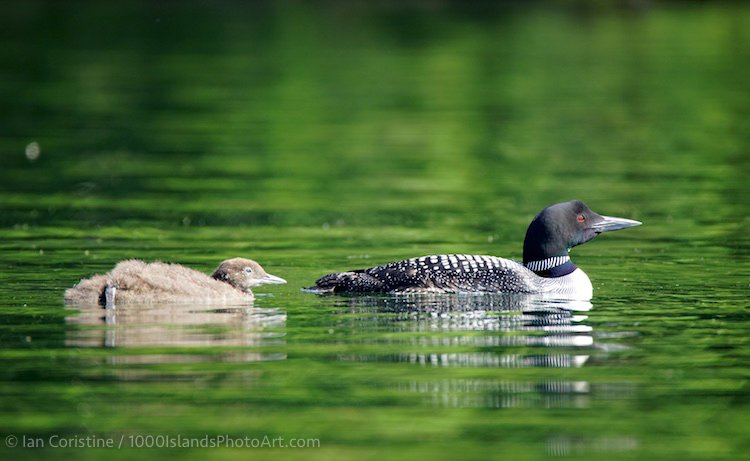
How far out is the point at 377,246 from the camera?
1378 cm

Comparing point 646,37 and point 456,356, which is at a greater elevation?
point 646,37

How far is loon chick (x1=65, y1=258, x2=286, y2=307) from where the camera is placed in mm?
10711

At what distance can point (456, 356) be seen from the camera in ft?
31.0

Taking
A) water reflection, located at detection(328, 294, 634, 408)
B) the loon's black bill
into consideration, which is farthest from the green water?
the loon's black bill

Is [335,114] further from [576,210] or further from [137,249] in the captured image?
[576,210]

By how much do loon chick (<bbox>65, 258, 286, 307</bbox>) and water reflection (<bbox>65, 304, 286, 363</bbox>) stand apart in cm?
7

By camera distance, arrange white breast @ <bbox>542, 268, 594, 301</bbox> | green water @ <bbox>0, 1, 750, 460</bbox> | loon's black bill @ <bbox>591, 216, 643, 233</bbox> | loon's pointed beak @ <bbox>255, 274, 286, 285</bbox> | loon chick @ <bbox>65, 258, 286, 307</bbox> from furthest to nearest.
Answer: loon's black bill @ <bbox>591, 216, 643, 233</bbox>, white breast @ <bbox>542, 268, 594, 301</bbox>, loon's pointed beak @ <bbox>255, 274, 286, 285</bbox>, loon chick @ <bbox>65, 258, 286, 307</bbox>, green water @ <bbox>0, 1, 750, 460</bbox>

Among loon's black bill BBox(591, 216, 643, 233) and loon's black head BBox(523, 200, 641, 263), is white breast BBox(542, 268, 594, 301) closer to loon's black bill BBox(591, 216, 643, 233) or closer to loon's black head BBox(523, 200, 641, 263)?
loon's black head BBox(523, 200, 641, 263)

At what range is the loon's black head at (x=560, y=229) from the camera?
464 inches

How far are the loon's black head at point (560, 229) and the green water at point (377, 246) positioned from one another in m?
0.47

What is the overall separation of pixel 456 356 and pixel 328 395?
3.95 ft

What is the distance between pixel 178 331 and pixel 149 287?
0.77 metres

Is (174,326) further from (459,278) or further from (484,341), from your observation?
(459,278)

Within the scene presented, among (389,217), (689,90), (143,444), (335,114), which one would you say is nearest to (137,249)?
(389,217)
